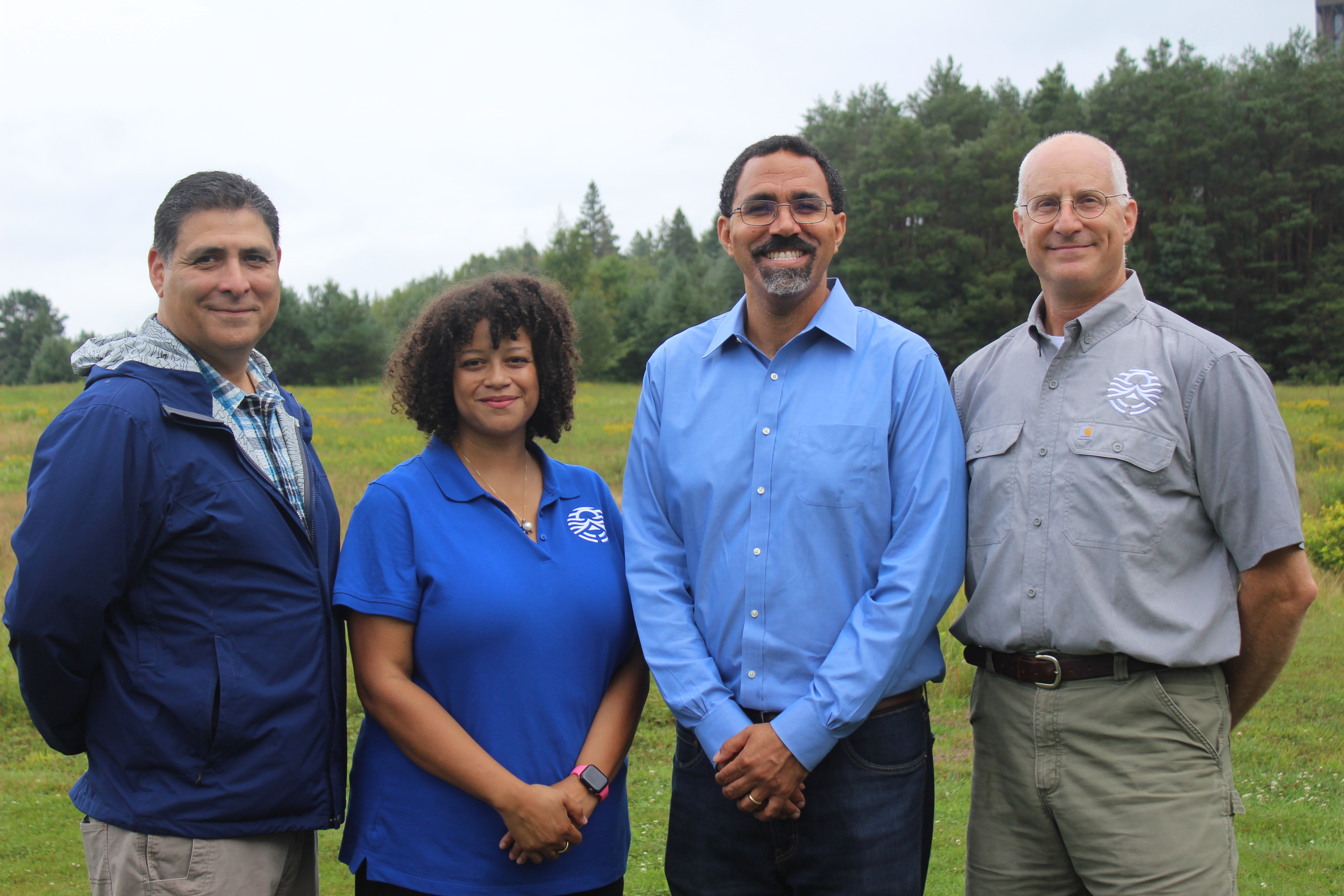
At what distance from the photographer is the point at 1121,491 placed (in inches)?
116

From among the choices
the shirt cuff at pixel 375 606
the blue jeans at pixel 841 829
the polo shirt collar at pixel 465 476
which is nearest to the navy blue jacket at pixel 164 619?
the shirt cuff at pixel 375 606

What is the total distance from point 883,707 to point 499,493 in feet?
4.31

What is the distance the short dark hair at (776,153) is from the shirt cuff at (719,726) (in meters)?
1.55

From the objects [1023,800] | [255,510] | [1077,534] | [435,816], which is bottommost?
[1023,800]

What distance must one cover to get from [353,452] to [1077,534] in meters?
19.0

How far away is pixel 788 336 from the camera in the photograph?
323 centimetres

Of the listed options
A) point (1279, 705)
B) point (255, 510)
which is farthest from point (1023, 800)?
point (1279, 705)

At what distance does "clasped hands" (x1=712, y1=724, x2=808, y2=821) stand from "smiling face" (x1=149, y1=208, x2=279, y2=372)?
178cm

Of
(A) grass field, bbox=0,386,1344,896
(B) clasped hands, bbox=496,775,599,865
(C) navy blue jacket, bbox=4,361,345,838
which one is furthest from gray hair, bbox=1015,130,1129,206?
(A) grass field, bbox=0,386,1344,896

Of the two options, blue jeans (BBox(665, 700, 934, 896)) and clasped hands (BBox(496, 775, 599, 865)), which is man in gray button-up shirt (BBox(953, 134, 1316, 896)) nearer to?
blue jeans (BBox(665, 700, 934, 896))

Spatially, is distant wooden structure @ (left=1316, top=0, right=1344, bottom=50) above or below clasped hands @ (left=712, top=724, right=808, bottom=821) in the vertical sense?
above

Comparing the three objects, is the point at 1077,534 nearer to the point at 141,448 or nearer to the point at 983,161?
the point at 141,448

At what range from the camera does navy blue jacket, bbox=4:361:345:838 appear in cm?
247

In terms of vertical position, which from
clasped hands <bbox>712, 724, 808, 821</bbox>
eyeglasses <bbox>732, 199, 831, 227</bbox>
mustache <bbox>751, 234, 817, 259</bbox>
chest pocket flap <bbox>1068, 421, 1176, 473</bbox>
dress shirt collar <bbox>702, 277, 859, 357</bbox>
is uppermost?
eyeglasses <bbox>732, 199, 831, 227</bbox>
